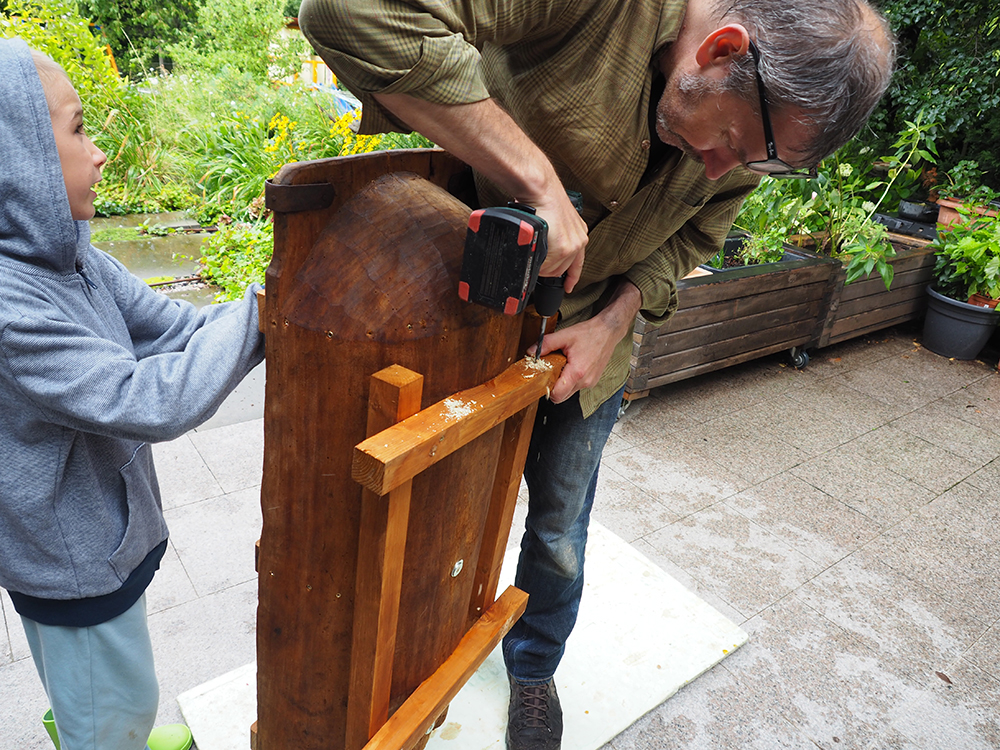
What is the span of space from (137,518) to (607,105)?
1.19 meters

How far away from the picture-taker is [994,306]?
4.92 meters

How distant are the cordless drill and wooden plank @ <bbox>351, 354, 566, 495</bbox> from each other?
0.59 ft

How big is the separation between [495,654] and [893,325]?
15.6ft

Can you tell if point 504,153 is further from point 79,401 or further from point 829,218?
point 829,218

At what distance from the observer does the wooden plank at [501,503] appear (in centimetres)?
146

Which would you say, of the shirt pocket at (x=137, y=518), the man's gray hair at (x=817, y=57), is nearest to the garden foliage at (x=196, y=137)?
the shirt pocket at (x=137, y=518)

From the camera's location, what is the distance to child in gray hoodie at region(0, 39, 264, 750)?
1.01 m

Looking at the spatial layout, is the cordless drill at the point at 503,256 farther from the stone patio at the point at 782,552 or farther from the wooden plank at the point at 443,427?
the stone patio at the point at 782,552

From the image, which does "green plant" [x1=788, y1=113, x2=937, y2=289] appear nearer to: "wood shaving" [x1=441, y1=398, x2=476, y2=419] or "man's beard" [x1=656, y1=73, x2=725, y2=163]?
"man's beard" [x1=656, y1=73, x2=725, y2=163]

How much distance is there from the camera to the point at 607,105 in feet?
4.18

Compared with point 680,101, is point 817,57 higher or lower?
higher

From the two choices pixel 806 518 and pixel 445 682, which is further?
pixel 806 518

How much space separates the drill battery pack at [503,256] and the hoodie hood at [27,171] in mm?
645

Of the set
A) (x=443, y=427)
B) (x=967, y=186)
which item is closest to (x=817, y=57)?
(x=443, y=427)
